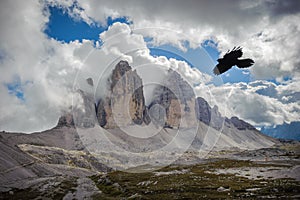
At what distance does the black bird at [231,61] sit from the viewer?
15.4 m

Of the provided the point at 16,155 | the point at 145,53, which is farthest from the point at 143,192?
the point at 16,155

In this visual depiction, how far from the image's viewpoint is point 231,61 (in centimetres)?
1588

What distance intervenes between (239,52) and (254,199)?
2590 centimetres

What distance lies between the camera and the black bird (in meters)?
15.4

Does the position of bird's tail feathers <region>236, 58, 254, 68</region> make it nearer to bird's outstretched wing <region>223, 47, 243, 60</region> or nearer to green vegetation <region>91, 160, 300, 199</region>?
Answer: bird's outstretched wing <region>223, 47, 243, 60</region>

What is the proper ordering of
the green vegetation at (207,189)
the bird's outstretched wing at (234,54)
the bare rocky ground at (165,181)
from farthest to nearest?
the bare rocky ground at (165,181) → the green vegetation at (207,189) → the bird's outstretched wing at (234,54)

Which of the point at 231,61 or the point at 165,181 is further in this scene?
the point at 165,181

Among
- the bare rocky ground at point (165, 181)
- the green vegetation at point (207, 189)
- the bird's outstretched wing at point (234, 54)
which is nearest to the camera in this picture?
the bird's outstretched wing at point (234, 54)

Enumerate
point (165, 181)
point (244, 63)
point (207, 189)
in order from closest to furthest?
1. point (244, 63)
2. point (207, 189)
3. point (165, 181)

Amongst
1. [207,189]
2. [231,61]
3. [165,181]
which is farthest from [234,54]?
[165,181]

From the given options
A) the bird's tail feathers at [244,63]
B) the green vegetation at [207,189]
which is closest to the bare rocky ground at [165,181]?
the green vegetation at [207,189]

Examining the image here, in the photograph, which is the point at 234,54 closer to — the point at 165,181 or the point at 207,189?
the point at 207,189

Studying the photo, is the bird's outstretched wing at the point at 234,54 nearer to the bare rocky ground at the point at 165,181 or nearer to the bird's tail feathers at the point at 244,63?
the bird's tail feathers at the point at 244,63

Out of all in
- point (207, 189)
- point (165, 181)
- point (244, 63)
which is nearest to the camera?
point (244, 63)
